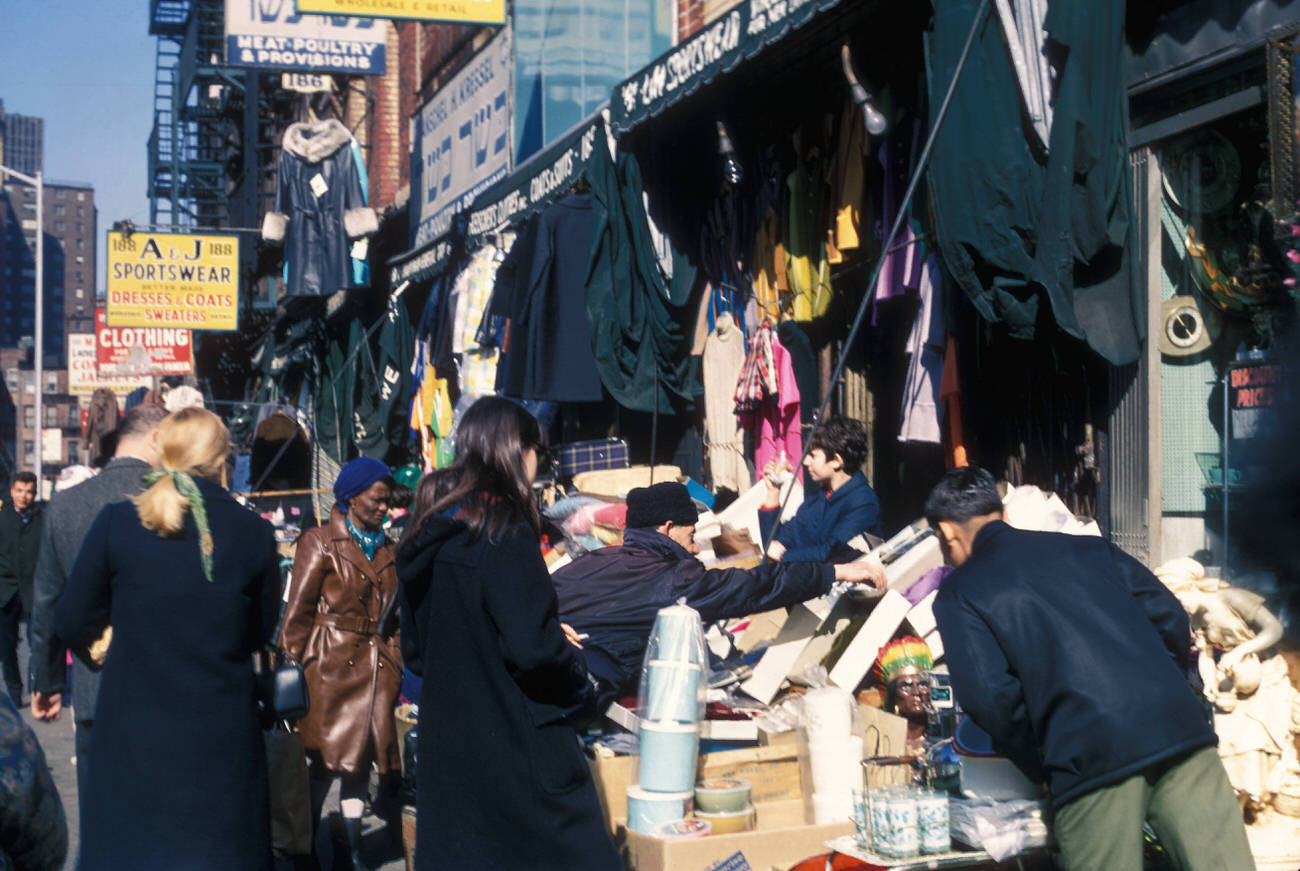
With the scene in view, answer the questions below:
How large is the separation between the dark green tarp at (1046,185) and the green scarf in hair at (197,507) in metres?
3.02

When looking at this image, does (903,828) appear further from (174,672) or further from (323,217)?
(323,217)

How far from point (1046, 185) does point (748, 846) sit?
275cm

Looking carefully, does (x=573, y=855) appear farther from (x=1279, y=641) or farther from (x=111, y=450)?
(x=111, y=450)

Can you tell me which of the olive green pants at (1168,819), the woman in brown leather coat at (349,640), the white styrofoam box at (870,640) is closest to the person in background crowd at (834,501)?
the white styrofoam box at (870,640)

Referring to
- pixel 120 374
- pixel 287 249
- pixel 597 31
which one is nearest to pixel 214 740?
pixel 597 31

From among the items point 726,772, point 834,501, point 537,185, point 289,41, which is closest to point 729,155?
point 537,185

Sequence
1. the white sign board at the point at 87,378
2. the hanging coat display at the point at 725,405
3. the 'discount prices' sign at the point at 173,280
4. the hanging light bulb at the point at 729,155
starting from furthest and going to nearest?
the white sign board at the point at 87,378, the 'discount prices' sign at the point at 173,280, the hanging coat display at the point at 725,405, the hanging light bulb at the point at 729,155

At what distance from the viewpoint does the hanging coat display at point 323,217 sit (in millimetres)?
14477

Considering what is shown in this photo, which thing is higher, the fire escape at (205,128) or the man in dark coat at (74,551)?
the fire escape at (205,128)

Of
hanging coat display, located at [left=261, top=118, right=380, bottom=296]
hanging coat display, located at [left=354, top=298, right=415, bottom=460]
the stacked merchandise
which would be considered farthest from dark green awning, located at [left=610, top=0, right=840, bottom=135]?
hanging coat display, located at [left=261, top=118, right=380, bottom=296]

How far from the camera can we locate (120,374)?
2397 cm

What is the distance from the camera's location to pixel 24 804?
1986 millimetres

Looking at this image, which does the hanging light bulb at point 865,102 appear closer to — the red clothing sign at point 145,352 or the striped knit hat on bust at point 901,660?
the striped knit hat on bust at point 901,660

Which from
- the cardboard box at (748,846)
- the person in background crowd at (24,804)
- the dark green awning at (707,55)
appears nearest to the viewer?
the person in background crowd at (24,804)
